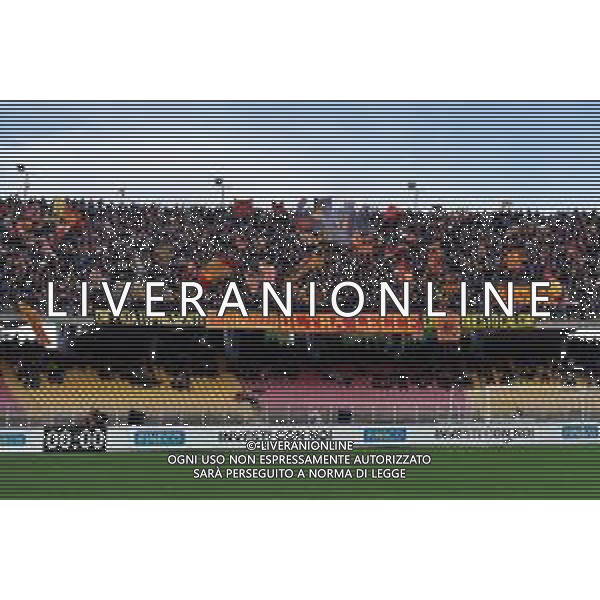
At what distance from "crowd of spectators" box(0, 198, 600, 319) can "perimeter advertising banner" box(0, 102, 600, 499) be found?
2 centimetres

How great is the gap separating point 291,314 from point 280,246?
25.5 inches

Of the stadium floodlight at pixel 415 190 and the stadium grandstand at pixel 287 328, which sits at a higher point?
the stadium floodlight at pixel 415 190

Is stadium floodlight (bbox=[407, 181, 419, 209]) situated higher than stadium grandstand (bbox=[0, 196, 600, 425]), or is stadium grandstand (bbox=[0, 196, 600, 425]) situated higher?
stadium floodlight (bbox=[407, 181, 419, 209])

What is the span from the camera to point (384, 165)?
645 inches

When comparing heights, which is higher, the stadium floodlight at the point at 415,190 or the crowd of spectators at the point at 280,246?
the stadium floodlight at the point at 415,190

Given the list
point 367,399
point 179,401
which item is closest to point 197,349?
point 179,401

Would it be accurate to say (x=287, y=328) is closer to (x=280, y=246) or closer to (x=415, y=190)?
(x=280, y=246)

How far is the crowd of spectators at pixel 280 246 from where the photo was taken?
54.0 feet

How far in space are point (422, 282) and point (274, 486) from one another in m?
2.32

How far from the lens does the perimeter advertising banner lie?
16.4 metres

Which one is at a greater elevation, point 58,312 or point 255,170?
point 255,170

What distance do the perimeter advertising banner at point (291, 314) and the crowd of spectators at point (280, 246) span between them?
0.02m

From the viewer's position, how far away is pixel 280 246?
16516 mm

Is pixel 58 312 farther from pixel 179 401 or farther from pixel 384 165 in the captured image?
pixel 384 165
